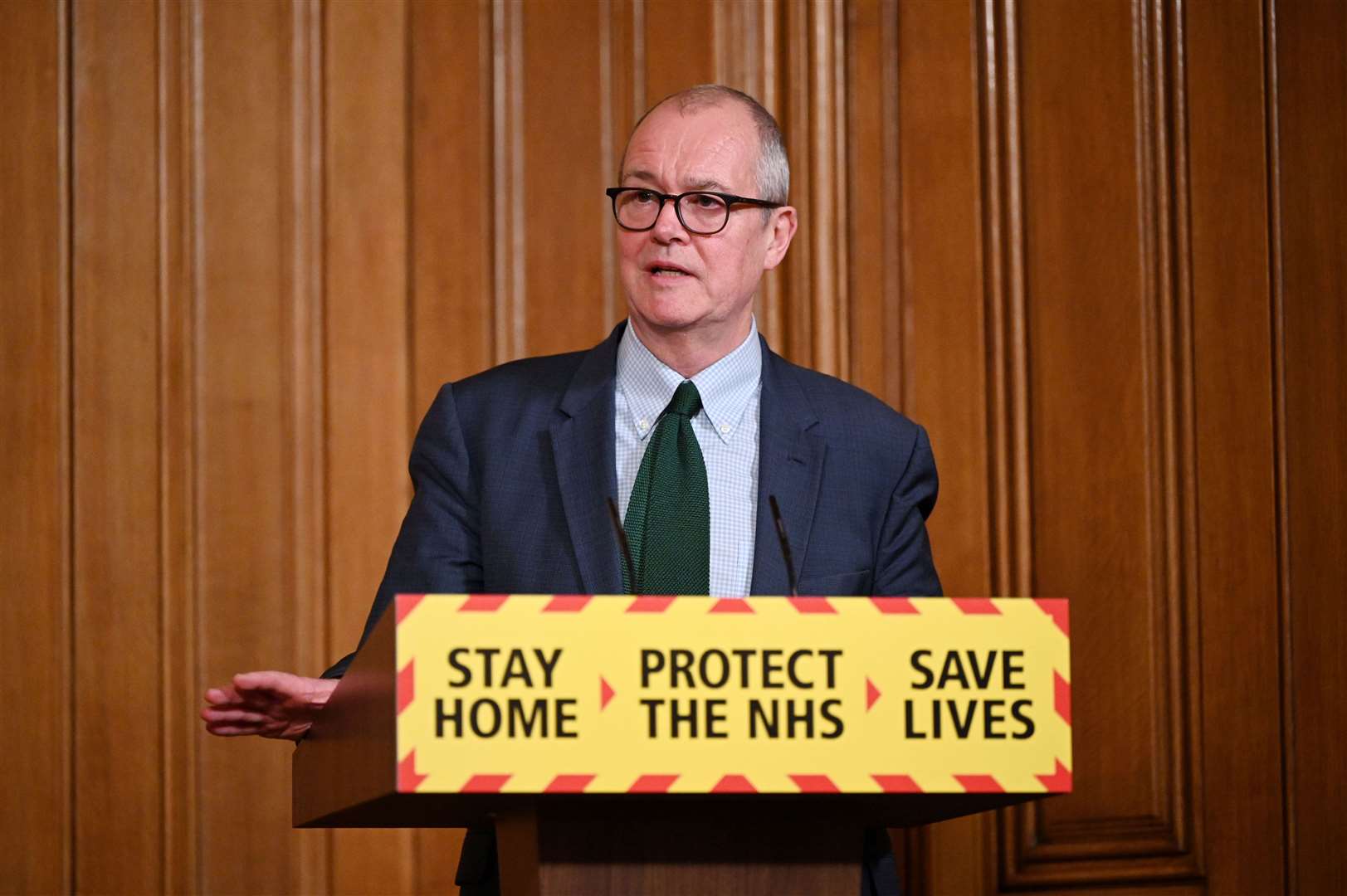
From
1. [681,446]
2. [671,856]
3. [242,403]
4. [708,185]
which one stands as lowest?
[671,856]

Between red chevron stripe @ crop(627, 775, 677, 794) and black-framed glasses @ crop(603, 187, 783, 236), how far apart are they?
104 cm

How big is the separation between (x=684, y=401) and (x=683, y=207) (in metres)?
0.27

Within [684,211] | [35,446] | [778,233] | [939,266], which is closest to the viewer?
[684,211]

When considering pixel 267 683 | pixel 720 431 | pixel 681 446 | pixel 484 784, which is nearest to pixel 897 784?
pixel 484 784

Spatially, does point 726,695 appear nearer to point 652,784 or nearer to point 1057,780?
point 652,784

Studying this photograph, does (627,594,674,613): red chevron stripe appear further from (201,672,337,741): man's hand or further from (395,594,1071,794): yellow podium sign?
(201,672,337,741): man's hand

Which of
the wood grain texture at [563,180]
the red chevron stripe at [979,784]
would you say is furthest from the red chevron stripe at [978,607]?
the wood grain texture at [563,180]

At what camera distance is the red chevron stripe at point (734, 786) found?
1100 millimetres

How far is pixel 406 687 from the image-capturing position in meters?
1.07

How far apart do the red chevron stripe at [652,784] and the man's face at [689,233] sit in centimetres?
100

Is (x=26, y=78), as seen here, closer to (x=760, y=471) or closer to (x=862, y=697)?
(x=760, y=471)

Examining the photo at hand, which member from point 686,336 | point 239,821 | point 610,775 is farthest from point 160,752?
point 610,775

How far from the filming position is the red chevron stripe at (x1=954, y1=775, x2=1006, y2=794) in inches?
44.9

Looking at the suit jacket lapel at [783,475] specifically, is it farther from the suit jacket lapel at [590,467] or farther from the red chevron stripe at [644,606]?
the red chevron stripe at [644,606]
